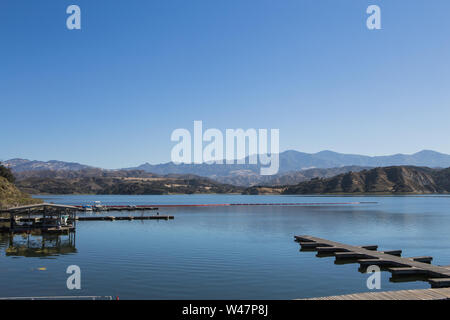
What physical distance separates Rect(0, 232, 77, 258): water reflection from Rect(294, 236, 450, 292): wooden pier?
33.5 m

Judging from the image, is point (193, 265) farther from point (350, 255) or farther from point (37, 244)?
point (37, 244)

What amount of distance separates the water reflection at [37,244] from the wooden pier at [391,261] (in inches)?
1320

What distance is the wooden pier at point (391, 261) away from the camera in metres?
34.2

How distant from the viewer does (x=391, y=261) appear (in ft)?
135

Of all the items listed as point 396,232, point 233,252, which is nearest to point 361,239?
point 396,232

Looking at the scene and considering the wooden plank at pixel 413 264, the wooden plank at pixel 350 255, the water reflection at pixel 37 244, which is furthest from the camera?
the water reflection at pixel 37 244

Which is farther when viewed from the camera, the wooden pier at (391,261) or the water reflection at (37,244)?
the water reflection at (37,244)

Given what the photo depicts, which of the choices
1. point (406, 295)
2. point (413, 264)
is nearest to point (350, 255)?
point (413, 264)

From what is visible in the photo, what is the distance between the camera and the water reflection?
51.6m

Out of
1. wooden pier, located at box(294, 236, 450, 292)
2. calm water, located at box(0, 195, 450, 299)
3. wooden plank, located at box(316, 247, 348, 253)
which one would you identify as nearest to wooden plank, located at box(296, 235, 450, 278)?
wooden pier, located at box(294, 236, 450, 292)

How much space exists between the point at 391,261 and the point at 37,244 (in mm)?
50286

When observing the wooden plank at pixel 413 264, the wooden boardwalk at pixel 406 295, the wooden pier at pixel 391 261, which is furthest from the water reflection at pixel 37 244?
the wooden boardwalk at pixel 406 295

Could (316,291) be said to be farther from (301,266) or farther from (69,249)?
(69,249)

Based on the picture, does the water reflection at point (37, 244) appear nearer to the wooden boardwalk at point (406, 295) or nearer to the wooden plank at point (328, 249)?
the wooden plank at point (328, 249)
